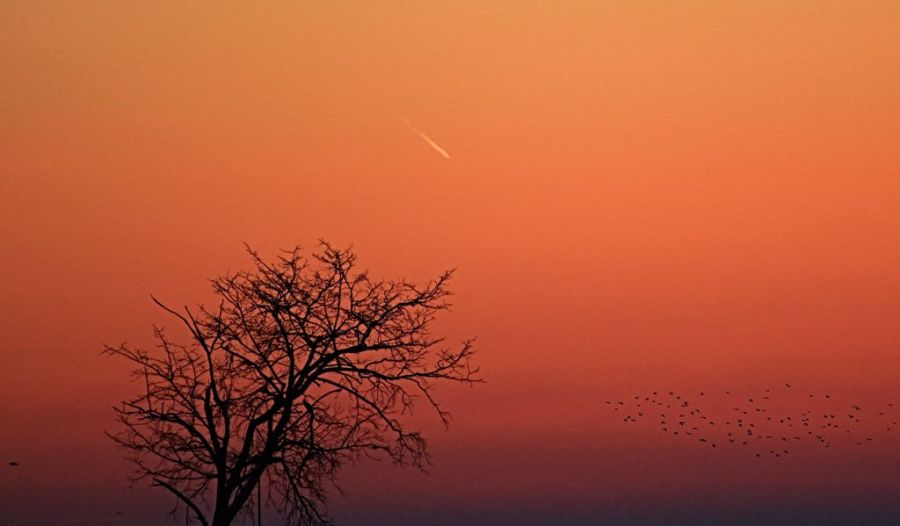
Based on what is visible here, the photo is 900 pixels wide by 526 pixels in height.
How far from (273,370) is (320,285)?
86.5 inches

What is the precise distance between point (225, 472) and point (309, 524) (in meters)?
2.22

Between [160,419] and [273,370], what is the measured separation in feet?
9.01

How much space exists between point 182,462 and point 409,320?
600cm

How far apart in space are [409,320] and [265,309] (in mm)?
3244

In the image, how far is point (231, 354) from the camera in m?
90.1

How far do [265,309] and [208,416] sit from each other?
274 centimetres

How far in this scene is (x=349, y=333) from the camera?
296 ft

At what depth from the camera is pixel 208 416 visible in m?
89.6

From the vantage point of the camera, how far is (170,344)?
90.2 meters

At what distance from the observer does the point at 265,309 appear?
9019 centimetres

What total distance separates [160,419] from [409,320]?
19.7 ft

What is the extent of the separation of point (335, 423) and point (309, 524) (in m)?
2.40

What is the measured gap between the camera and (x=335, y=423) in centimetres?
9012
